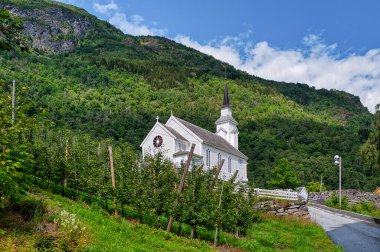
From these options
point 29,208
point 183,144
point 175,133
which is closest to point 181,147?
point 183,144

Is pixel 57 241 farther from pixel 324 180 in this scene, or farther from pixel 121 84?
pixel 121 84

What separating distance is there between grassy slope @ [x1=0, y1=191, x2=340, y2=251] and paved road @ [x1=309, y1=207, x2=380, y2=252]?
767 mm

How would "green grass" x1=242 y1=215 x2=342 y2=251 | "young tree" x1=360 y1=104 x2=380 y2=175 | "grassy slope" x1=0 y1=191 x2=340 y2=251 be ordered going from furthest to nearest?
1. "young tree" x1=360 y1=104 x2=380 y2=175
2. "green grass" x1=242 y1=215 x2=342 y2=251
3. "grassy slope" x1=0 y1=191 x2=340 y2=251

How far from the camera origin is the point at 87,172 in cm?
2194

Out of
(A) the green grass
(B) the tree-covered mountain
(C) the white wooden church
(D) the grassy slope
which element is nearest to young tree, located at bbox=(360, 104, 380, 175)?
(A) the green grass

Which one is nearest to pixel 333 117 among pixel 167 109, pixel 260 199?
pixel 167 109

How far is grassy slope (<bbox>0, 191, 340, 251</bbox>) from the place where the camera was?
11234 mm

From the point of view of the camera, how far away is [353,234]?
74.9 feet

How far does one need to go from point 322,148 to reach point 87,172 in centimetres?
8516

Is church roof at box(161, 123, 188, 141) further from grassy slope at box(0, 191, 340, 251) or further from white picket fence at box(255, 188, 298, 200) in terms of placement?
grassy slope at box(0, 191, 340, 251)

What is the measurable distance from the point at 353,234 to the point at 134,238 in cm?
1405

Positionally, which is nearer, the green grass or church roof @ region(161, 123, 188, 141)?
the green grass

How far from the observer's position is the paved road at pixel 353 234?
1864 centimetres

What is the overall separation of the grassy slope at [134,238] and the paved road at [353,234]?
767mm
